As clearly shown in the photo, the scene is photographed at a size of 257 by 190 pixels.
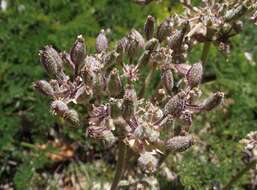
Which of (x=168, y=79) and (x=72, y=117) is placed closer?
(x=72, y=117)

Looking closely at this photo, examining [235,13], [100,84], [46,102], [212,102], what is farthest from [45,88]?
[46,102]

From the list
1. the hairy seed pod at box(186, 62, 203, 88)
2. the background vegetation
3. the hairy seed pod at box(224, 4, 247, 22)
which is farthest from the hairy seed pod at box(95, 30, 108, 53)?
the background vegetation

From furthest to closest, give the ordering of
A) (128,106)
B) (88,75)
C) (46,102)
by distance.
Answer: (46,102) → (88,75) → (128,106)

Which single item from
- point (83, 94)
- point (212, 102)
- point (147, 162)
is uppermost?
point (83, 94)

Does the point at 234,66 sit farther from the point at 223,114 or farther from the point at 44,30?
the point at 44,30

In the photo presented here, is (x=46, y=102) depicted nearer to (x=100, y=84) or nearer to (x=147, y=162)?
(x=100, y=84)

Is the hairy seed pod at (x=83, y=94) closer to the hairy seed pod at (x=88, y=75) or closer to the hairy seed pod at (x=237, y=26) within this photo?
the hairy seed pod at (x=88, y=75)

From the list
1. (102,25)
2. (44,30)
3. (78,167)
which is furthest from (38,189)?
(102,25)

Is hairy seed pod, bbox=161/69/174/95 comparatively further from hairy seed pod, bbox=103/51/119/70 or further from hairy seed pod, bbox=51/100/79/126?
hairy seed pod, bbox=51/100/79/126
